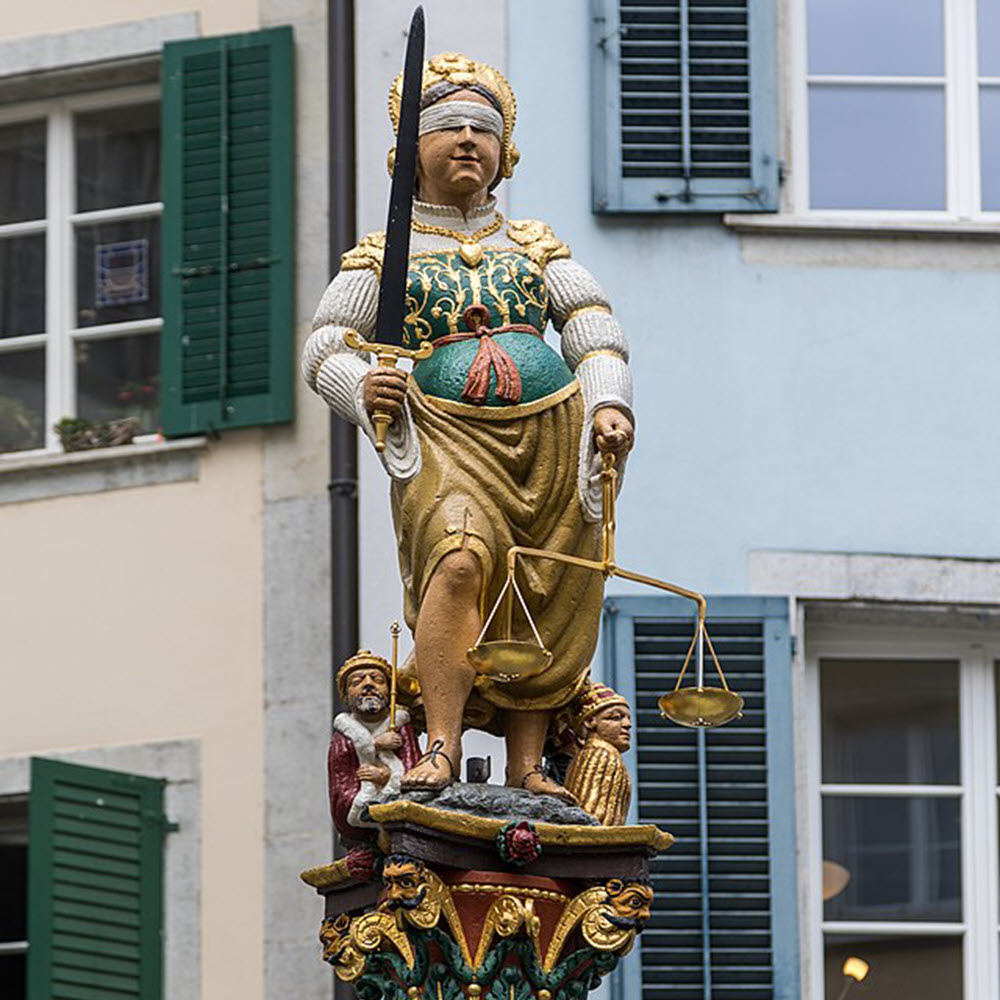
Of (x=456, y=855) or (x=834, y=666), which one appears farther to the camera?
(x=834, y=666)

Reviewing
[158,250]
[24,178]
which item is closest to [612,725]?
[158,250]

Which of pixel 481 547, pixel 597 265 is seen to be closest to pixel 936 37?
pixel 597 265

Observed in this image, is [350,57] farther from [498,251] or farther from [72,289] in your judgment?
[498,251]

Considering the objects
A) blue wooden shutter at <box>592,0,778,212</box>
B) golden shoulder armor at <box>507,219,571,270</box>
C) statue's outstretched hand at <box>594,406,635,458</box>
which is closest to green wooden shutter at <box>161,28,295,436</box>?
blue wooden shutter at <box>592,0,778,212</box>

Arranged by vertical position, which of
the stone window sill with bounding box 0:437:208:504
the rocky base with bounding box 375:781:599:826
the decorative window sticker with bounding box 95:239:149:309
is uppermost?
the decorative window sticker with bounding box 95:239:149:309

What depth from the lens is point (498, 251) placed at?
12078 millimetres

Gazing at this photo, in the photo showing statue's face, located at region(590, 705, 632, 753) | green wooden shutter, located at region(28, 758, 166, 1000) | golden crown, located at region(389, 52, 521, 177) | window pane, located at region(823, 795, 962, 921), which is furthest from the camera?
green wooden shutter, located at region(28, 758, 166, 1000)

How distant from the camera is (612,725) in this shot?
1184cm

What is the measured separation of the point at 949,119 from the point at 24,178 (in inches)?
139

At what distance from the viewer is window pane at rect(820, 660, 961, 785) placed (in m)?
15.9

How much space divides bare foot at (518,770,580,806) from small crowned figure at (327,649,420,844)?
28cm

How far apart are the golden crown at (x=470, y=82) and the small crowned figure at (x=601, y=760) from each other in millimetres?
1423

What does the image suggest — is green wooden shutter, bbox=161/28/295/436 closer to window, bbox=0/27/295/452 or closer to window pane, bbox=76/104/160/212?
window, bbox=0/27/295/452

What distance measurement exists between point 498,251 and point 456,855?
1639mm
